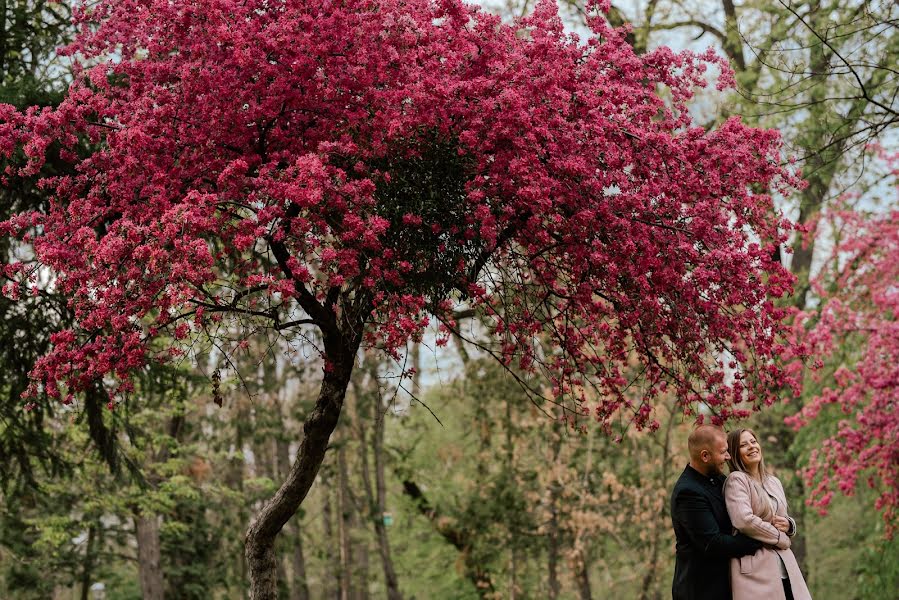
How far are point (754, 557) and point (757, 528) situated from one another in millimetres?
214

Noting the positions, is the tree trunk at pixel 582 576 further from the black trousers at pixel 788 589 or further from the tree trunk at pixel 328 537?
the black trousers at pixel 788 589

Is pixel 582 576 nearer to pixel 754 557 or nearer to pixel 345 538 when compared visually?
pixel 345 538

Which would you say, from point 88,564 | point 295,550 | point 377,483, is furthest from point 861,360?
point 88,564

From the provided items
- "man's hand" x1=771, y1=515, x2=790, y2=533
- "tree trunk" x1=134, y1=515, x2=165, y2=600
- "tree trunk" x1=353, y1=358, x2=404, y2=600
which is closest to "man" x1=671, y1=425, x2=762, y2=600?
"man's hand" x1=771, y1=515, x2=790, y2=533

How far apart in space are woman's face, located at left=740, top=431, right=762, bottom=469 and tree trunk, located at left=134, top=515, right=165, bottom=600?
41.9ft

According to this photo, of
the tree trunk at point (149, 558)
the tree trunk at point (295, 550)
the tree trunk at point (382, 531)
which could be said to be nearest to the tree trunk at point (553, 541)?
the tree trunk at point (382, 531)

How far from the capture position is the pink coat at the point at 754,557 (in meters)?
5.27

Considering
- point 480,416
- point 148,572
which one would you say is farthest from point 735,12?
point 148,572

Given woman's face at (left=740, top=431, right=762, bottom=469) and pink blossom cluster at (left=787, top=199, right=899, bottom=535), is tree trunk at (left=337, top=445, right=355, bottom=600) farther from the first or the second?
woman's face at (left=740, top=431, right=762, bottom=469)

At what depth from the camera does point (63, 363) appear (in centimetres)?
621

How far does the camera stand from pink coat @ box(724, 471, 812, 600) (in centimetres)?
527

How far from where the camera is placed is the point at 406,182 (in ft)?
21.3

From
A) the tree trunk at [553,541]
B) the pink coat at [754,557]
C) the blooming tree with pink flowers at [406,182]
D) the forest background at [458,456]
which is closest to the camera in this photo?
the pink coat at [754,557]

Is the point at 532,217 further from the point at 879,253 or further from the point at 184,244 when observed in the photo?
the point at 879,253
